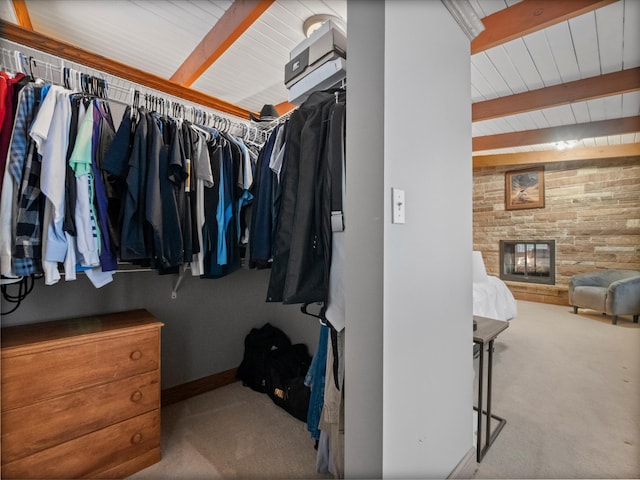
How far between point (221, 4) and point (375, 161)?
5.98ft

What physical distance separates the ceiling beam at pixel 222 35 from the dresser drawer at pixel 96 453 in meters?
2.35

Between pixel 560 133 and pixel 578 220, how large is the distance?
77.5 inches

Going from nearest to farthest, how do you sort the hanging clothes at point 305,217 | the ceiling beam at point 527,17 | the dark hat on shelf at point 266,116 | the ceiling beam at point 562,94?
the hanging clothes at point 305,217
the ceiling beam at point 527,17
the dark hat on shelf at point 266,116
the ceiling beam at point 562,94

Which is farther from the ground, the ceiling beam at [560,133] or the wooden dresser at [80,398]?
the ceiling beam at [560,133]

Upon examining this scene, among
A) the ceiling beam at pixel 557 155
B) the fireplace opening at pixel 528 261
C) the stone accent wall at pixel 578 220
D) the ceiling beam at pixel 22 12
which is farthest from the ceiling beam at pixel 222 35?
the fireplace opening at pixel 528 261

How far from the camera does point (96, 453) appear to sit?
4.37 ft

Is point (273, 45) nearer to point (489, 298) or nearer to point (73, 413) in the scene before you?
point (73, 413)

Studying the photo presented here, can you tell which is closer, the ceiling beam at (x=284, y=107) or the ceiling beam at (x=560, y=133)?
the ceiling beam at (x=284, y=107)

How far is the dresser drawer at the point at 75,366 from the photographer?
117cm

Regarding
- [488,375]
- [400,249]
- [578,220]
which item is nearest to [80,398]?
[400,249]

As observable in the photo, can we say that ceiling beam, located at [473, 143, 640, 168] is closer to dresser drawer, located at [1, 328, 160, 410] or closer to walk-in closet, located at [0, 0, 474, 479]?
walk-in closet, located at [0, 0, 474, 479]

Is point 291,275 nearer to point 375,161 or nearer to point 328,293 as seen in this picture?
point 328,293

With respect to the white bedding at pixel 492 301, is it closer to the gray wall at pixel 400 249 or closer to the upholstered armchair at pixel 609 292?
the upholstered armchair at pixel 609 292

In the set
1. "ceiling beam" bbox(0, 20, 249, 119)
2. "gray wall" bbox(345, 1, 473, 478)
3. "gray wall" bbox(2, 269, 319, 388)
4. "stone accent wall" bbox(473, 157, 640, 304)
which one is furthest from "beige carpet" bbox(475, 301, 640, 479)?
"ceiling beam" bbox(0, 20, 249, 119)
